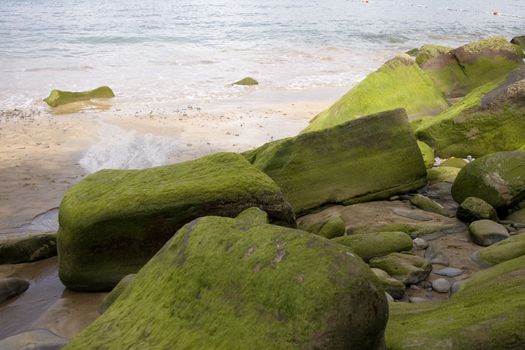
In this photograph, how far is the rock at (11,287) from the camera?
4.54 meters

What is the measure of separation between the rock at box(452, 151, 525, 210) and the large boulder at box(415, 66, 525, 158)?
2.09 metres

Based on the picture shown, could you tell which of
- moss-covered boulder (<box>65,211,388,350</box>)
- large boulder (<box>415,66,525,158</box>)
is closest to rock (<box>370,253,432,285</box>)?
moss-covered boulder (<box>65,211,388,350</box>)

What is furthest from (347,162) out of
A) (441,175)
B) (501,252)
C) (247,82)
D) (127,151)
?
(247,82)

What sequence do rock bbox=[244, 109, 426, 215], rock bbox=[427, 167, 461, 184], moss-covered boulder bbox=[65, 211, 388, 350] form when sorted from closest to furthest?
moss-covered boulder bbox=[65, 211, 388, 350] < rock bbox=[244, 109, 426, 215] < rock bbox=[427, 167, 461, 184]

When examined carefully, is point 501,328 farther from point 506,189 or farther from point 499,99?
point 499,99

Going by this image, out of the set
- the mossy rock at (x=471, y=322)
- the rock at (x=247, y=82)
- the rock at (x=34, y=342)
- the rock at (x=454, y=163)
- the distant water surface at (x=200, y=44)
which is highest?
the mossy rock at (x=471, y=322)

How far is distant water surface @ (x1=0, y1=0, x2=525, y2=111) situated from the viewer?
15438 mm

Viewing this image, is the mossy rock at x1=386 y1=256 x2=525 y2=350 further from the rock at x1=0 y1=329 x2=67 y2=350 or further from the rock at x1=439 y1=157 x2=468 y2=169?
the rock at x1=439 y1=157 x2=468 y2=169

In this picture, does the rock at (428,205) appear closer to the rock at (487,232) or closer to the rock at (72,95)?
the rock at (487,232)

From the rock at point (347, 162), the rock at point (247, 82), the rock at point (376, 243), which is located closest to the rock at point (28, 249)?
the rock at point (347, 162)

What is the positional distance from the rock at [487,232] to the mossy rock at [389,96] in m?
4.01

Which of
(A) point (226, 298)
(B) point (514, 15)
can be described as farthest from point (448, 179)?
(B) point (514, 15)

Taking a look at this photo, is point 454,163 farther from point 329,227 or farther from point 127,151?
point 127,151

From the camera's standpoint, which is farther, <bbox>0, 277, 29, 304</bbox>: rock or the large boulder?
the large boulder
